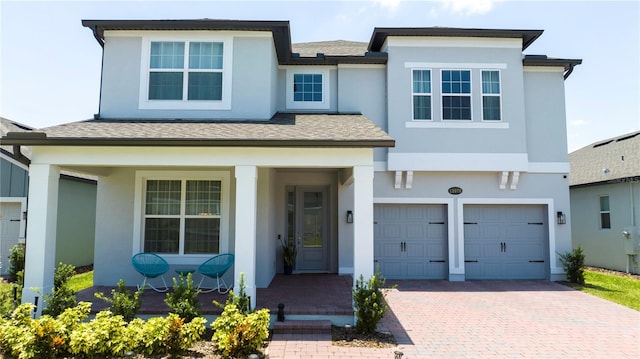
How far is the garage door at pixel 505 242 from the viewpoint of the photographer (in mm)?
11805

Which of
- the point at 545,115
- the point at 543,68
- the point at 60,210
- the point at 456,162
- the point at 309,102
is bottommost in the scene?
the point at 60,210

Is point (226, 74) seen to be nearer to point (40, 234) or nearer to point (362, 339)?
point (40, 234)

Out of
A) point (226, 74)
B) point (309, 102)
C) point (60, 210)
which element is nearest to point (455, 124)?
point (309, 102)

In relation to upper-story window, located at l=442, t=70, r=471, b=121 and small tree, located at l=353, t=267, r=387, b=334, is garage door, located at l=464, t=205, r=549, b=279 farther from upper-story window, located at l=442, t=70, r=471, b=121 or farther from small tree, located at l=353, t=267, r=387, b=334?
small tree, located at l=353, t=267, r=387, b=334

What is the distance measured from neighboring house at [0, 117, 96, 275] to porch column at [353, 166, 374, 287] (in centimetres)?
967

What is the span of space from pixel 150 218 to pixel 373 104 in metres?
6.98

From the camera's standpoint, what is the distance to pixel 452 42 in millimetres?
11539

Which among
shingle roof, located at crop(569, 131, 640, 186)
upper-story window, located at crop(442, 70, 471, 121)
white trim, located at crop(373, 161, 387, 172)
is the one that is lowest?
white trim, located at crop(373, 161, 387, 172)

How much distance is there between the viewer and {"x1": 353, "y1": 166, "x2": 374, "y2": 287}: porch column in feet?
23.2

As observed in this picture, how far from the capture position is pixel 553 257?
11.6m

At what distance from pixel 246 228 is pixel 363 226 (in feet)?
7.06

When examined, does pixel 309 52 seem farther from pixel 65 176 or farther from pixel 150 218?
pixel 65 176

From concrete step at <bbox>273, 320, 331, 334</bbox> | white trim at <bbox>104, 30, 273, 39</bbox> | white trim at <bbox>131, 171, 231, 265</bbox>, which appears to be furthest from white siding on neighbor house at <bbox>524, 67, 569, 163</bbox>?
white trim at <bbox>131, 171, 231, 265</bbox>

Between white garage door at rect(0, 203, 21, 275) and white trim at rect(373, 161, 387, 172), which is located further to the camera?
white garage door at rect(0, 203, 21, 275)
